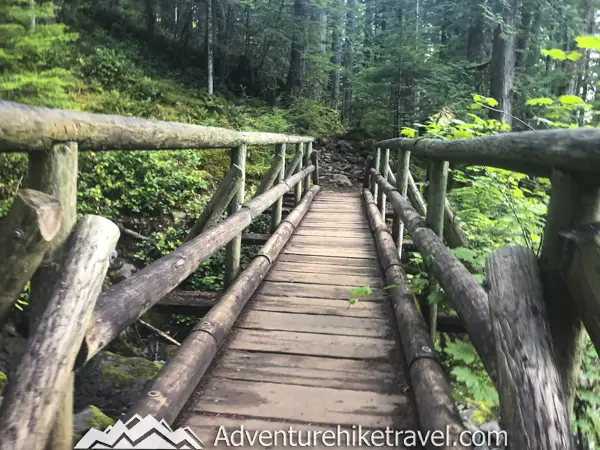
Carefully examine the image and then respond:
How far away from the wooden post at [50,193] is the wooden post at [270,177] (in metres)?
3.59

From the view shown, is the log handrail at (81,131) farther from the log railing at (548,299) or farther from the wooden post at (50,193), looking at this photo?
the log railing at (548,299)

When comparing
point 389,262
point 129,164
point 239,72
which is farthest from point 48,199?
point 239,72

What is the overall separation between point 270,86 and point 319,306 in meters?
13.8

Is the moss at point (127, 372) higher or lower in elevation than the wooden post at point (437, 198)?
lower

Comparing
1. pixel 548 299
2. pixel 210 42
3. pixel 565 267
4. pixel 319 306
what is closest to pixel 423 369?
pixel 548 299

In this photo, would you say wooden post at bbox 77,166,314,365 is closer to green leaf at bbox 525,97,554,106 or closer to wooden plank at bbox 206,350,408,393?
wooden plank at bbox 206,350,408,393

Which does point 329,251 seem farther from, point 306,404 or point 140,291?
point 140,291

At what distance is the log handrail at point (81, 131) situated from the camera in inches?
46.8

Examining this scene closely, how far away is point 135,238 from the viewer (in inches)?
266

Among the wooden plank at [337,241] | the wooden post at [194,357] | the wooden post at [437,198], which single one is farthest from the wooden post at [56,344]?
Answer: the wooden plank at [337,241]

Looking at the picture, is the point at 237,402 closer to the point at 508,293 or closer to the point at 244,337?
the point at 244,337

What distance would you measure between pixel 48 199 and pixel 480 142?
183 centimetres

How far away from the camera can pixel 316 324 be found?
3.21m

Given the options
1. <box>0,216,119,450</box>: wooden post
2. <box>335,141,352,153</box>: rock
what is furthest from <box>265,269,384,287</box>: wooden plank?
<box>335,141,352,153</box>: rock
